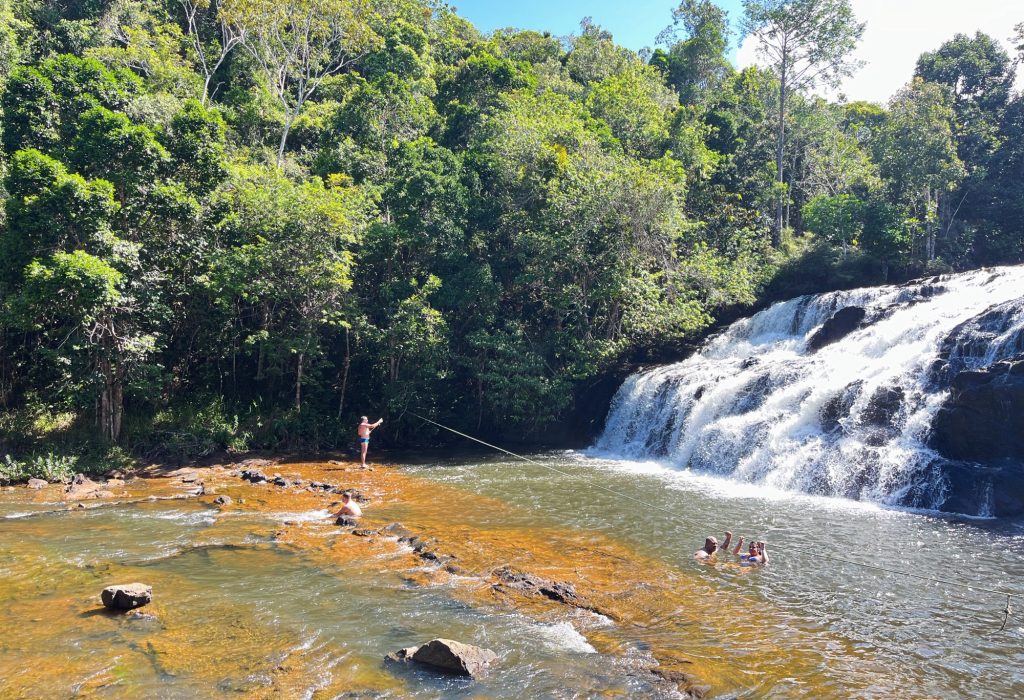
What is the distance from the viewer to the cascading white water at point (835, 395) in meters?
14.9

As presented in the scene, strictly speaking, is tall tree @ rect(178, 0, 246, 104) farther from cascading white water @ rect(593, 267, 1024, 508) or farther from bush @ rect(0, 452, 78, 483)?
cascading white water @ rect(593, 267, 1024, 508)

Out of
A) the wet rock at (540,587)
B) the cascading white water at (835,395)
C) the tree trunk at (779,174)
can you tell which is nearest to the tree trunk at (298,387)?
the cascading white water at (835,395)

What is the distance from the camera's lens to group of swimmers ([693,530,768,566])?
10.2 metres

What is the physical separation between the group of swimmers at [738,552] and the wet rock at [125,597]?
7.79m

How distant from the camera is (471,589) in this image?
9.01 metres

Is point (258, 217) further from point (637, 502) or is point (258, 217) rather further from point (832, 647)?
point (832, 647)

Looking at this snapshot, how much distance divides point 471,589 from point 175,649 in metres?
3.64

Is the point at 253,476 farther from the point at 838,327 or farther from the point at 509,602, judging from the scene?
the point at 838,327

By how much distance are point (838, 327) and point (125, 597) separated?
20418mm

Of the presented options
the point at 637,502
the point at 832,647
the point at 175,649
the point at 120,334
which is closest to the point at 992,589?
the point at 832,647

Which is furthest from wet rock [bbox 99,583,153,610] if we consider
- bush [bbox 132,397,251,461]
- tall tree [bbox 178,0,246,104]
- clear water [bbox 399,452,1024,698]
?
tall tree [bbox 178,0,246,104]

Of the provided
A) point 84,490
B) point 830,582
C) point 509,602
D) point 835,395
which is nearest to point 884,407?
point 835,395

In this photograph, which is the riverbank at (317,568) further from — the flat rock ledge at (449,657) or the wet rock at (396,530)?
the flat rock ledge at (449,657)

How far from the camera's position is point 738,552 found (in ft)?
34.8
